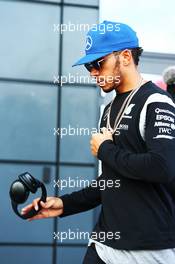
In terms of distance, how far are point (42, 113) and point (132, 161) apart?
10.1 ft

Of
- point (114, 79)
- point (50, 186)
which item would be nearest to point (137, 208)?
point (114, 79)

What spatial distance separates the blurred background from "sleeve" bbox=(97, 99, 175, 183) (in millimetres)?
2939

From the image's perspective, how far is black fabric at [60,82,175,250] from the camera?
1.66 metres

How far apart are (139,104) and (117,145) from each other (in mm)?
144

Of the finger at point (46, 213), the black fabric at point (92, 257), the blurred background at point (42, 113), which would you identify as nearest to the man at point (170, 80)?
the finger at point (46, 213)

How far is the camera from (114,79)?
6.19ft

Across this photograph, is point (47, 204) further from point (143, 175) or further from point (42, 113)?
point (42, 113)

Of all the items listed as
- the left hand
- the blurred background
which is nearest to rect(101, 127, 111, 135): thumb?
the left hand

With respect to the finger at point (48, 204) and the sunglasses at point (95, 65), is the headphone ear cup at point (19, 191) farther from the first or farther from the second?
the sunglasses at point (95, 65)

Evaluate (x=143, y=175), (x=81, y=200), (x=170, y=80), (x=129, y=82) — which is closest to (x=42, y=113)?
(x=170, y=80)

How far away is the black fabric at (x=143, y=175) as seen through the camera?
1.66m

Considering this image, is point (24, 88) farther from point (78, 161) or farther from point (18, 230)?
point (18, 230)

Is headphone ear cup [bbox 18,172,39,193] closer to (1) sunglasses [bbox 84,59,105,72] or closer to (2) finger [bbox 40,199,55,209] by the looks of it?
(2) finger [bbox 40,199,55,209]

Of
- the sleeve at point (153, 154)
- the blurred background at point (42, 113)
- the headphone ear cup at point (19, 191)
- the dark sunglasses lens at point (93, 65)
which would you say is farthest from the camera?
the blurred background at point (42, 113)
